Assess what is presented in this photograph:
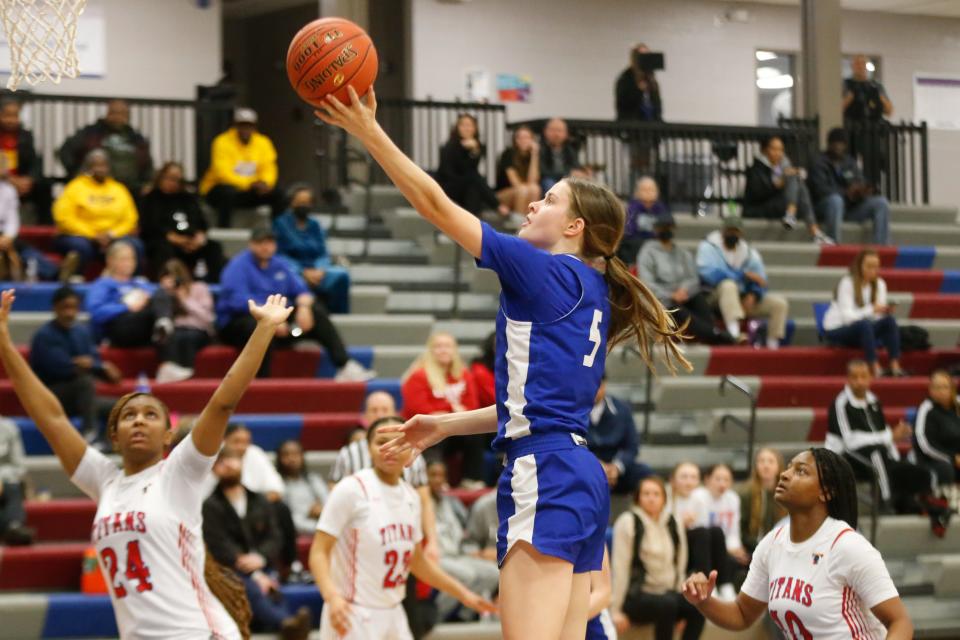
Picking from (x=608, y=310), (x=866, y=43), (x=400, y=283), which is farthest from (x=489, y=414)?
(x=866, y=43)

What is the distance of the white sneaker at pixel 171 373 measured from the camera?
32.1 feet

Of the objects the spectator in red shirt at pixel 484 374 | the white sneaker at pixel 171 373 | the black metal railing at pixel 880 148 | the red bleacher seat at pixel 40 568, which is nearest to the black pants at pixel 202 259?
the white sneaker at pixel 171 373

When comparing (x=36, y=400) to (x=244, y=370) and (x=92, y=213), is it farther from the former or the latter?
(x=92, y=213)

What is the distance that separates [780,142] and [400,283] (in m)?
4.30

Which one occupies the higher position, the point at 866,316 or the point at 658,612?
the point at 866,316

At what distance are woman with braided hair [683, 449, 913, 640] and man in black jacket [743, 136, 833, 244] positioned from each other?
9771mm

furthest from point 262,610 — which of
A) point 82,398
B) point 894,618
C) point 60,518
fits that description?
point 894,618

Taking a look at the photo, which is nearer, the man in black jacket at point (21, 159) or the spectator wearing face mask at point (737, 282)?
the man in black jacket at point (21, 159)

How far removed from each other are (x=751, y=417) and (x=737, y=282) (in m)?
2.07

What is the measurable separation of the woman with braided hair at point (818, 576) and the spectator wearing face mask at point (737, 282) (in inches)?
290

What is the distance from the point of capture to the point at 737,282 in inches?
489

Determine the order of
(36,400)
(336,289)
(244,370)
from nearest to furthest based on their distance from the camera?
(244,370) < (36,400) < (336,289)

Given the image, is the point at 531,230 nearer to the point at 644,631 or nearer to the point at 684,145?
the point at 644,631

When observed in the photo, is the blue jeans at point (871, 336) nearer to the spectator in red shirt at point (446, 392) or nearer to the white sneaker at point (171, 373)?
the spectator in red shirt at point (446, 392)
